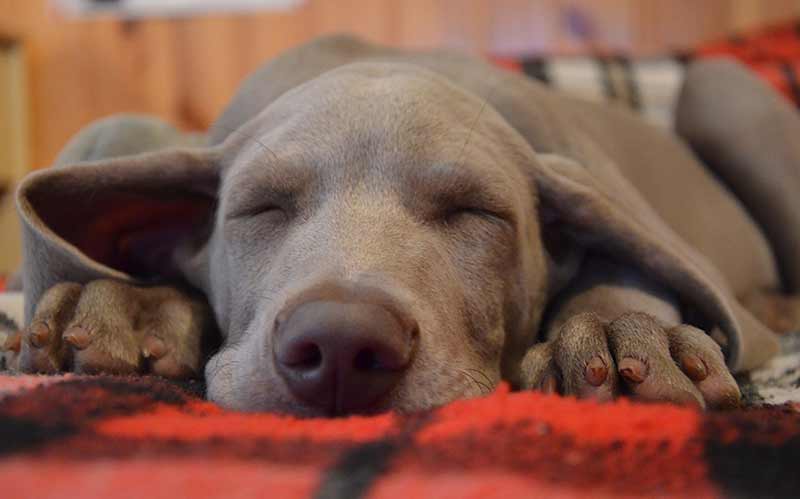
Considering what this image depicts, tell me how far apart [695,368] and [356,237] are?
1.83ft

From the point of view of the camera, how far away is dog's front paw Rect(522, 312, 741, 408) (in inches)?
46.4

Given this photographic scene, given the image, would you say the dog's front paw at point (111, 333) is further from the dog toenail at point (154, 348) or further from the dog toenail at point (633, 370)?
the dog toenail at point (633, 370)

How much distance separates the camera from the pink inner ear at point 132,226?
1.77 m

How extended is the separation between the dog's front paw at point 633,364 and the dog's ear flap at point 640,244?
35cm

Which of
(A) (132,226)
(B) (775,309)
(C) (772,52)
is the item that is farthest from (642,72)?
(A) (132,226)

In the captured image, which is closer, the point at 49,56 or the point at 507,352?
the point at 507,352

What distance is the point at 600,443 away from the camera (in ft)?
2.92

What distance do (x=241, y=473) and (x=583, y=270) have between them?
117cm

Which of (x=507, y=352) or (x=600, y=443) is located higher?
(x=600, y=443)

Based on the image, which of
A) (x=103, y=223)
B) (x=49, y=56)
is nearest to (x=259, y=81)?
(x=103, y=223)

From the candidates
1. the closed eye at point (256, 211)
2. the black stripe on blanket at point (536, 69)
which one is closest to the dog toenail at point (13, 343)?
the closed eye at point (256, 211)

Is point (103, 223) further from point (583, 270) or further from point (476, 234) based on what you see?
point (583, 270)

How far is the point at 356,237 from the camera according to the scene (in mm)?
1376

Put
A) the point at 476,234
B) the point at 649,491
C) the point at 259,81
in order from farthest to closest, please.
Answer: the point at 259,81, the point at 476,234, the point at 649,491
